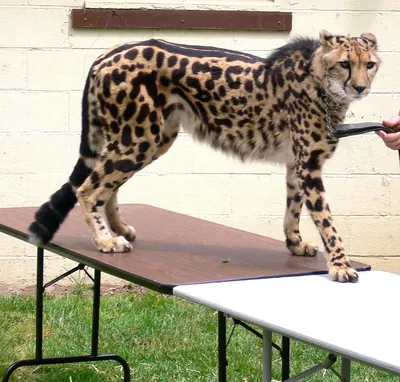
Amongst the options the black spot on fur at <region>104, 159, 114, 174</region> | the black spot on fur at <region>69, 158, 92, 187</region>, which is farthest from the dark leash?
the black spot on fur at <region>69, 158, 92, 187</region>

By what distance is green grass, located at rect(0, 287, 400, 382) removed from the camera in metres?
5.50

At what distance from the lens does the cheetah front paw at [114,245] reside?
14.3 ft

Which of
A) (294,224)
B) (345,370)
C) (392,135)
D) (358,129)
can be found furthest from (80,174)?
(345,370)

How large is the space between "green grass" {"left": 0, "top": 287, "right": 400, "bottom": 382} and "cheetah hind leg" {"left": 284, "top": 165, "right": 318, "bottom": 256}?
46.3 inches

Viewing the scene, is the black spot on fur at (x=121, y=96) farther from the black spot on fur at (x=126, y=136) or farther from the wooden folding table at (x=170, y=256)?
the wooden folding table at (x=170, y=256)

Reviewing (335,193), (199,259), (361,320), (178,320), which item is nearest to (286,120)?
(199,259)

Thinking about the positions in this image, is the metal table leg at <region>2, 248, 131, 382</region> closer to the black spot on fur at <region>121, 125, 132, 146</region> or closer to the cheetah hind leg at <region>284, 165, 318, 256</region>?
the black spot on fur at <region>121, 125, 132, 146</region>

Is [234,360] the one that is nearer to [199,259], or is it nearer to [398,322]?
[199,259]

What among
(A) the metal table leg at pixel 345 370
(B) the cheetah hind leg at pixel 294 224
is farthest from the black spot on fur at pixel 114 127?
(A) the metal table leg at pixel 345 370

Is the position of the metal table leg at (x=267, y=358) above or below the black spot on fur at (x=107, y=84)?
below

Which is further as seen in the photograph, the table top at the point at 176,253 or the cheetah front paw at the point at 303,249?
the cheetah front paw at the point at 303,249

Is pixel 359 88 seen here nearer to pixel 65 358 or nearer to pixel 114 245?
pixel 114 245

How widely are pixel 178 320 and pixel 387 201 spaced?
5.71 ft

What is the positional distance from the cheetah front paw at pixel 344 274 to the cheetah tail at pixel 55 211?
132cm
